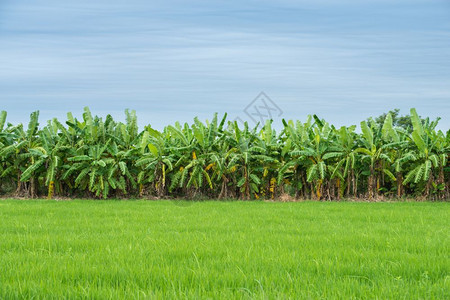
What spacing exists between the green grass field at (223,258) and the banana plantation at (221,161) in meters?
4.31

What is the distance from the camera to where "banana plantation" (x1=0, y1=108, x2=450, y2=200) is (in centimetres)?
1170

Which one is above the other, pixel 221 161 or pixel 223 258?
pixel 221 161

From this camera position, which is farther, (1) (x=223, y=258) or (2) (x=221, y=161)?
(2) (x=221, y=161)

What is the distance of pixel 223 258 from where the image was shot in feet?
14.3

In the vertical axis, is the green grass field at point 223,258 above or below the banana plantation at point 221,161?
below

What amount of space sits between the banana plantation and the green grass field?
4.31 meters

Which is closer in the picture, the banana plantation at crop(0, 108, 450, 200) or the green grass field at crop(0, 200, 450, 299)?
the green grass field at crop(0, 200, 450, 299)

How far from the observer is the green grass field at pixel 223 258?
347cm

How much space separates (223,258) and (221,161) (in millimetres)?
7449

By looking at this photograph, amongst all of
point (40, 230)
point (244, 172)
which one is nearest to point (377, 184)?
point (244, 172)

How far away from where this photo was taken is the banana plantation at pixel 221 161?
11695 mm

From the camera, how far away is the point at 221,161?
1177 centimetres

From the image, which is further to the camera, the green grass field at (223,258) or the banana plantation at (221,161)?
the banana plantation at (221,161)

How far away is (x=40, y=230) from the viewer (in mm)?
6430
